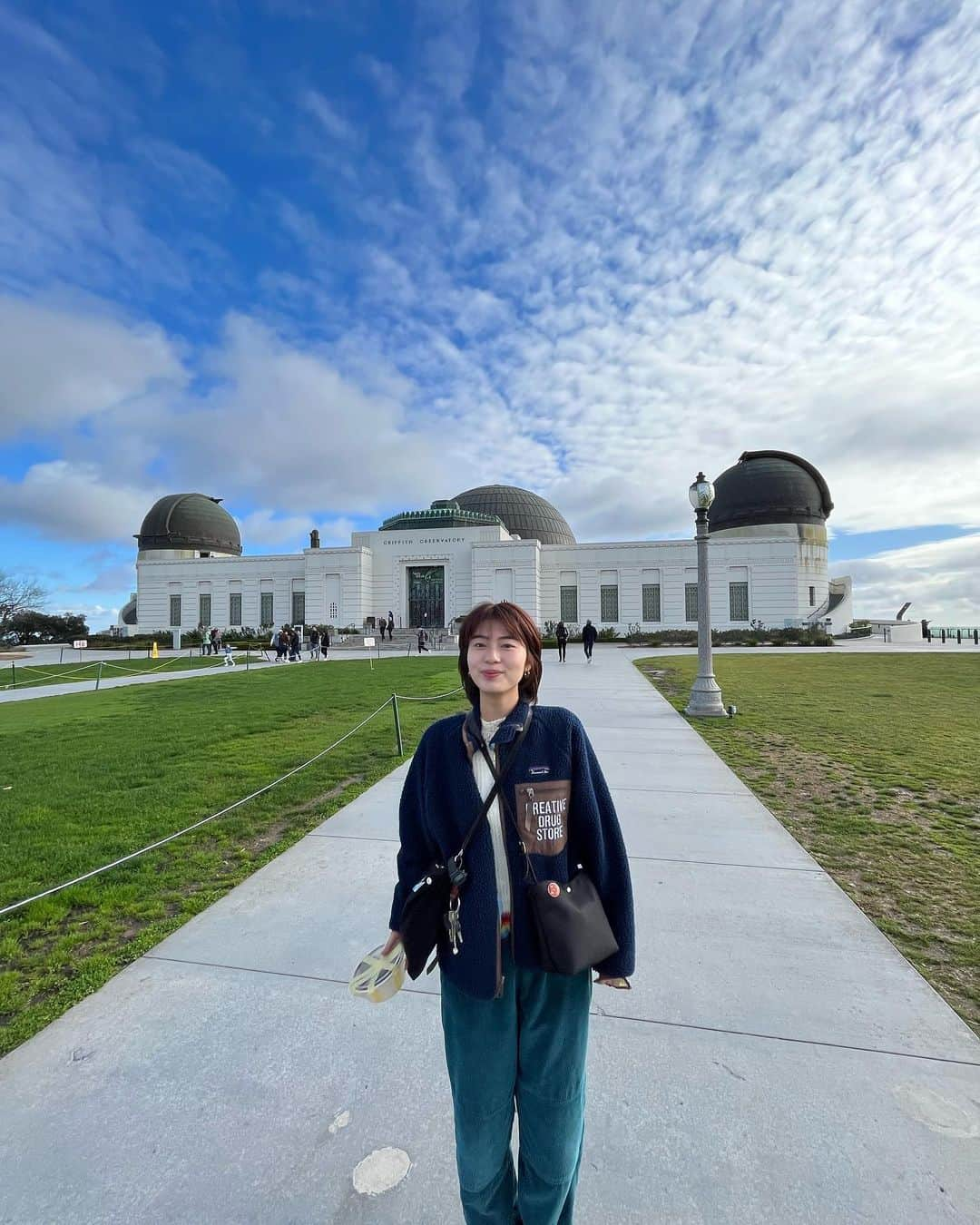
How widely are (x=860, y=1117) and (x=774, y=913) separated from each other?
1547mm

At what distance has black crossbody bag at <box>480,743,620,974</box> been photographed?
5.10ft

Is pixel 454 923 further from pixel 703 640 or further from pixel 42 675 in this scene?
pixel 42 675

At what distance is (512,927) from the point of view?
5.54ft

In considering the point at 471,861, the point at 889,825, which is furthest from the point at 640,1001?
the point at 889,825

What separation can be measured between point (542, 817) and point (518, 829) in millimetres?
77

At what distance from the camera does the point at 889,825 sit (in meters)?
5.09

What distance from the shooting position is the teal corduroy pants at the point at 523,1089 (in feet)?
5.44

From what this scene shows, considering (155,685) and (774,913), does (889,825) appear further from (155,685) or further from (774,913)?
(155,685)

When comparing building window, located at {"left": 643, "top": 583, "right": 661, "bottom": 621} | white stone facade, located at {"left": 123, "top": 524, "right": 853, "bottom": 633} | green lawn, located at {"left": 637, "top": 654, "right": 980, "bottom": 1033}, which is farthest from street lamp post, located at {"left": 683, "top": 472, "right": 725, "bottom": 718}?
building window, located at {"left": 643, "top": 583, "right": 661, "bottom": 621}

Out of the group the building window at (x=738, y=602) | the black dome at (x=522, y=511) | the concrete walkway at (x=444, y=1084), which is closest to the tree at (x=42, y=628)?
the black dome at (x=522, y=511)

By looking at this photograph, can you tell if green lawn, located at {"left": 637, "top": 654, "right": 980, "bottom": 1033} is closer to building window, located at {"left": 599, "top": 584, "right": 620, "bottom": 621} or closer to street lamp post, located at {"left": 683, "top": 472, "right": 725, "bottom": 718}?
street lamp post, located at {"left": 683, "top": 472, "right": 725, "bottom": 718}

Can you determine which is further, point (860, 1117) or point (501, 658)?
point (860, 1117)

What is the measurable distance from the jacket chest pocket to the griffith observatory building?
130ft

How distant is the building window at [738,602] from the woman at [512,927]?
43793mm
